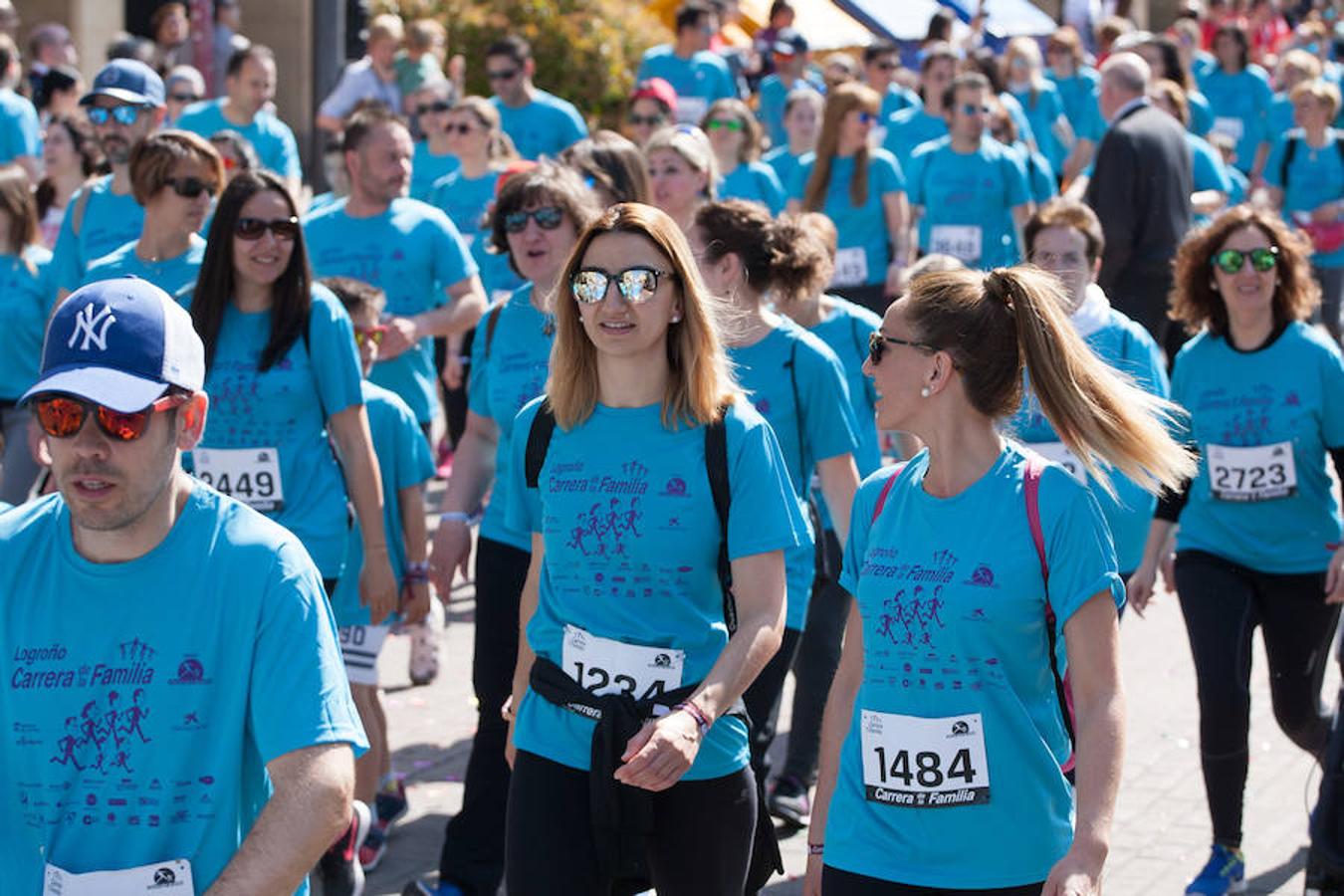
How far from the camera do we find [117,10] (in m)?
21.6

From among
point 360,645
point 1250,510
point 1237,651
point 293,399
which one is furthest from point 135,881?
point 1250,510

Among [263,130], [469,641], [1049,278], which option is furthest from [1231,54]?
[1049,278]

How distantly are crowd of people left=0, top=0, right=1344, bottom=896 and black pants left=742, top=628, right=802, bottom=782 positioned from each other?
0.22 ft

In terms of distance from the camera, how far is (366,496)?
579cm

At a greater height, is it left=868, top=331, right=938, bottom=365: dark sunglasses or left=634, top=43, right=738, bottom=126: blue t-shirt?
left=634, top=43, right=738, bottom=126: blue t-shirt

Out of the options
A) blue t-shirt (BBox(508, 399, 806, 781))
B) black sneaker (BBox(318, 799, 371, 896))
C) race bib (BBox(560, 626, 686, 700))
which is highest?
blue t-shirt (BBox(508, 399, 806, 781))

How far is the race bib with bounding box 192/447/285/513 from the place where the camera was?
5656 millimetres

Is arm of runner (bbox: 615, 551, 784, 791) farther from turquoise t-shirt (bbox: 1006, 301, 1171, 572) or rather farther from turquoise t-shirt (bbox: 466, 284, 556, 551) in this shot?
turquoise t-shirt (bbox: 1006, 301, 1171, 572)

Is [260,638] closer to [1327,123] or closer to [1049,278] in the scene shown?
[1049,278]

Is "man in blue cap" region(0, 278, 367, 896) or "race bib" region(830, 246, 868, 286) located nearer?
"man in blue cap" region(0, 278, 367, 896)

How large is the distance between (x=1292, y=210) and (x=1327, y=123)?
0.61 m

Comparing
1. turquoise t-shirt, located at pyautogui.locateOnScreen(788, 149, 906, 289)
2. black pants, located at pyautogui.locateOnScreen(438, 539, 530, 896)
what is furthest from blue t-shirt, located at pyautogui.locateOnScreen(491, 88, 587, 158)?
black pants, located at pyautogui.locateOnScreen(438, 539, 530, 896)

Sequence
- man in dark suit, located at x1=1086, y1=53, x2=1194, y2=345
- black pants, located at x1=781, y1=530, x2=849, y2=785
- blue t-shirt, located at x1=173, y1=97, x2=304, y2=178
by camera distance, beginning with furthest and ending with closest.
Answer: blue t-shirt, located at x1=173, y1=97, x2=304, y2=178, man in dark suit, located at x1=1086, y1=53, x2=1194, y2=345, black pants, located at x1=781, y1=530, x2=849, y2=785

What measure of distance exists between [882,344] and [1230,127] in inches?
554
